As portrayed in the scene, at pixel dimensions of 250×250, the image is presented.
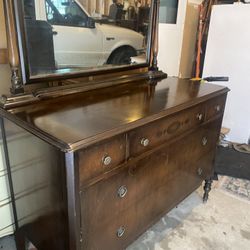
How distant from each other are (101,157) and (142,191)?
1.28 ft

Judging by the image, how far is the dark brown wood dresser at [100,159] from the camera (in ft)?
2.93

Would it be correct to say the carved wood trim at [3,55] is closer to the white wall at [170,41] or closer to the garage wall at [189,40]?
the white wall at [170,41]

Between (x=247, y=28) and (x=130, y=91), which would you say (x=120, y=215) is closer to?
(x=130, y=91)

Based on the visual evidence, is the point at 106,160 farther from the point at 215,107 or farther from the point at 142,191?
the point at 215,107

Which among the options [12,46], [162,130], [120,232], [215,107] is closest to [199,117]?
[215,107]

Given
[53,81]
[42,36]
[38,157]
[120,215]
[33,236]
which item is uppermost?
[42,36]

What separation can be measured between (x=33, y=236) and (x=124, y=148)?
0.63 m

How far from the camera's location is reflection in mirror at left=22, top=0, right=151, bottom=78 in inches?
43.3

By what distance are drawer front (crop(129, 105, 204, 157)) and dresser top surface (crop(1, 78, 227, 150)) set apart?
0.16 ft

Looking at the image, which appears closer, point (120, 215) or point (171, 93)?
point (120, 215)

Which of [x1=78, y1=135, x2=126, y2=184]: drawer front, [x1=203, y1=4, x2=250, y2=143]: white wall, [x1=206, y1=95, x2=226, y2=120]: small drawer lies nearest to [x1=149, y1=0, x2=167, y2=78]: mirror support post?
[x1=206, y1=95, x2=226, y2=120]: small drawer

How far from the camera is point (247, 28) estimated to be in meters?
2.57

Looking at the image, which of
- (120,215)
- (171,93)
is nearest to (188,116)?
(171,93)

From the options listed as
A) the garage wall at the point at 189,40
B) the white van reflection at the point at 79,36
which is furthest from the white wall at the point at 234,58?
the white van reflection at the point at 79,36
